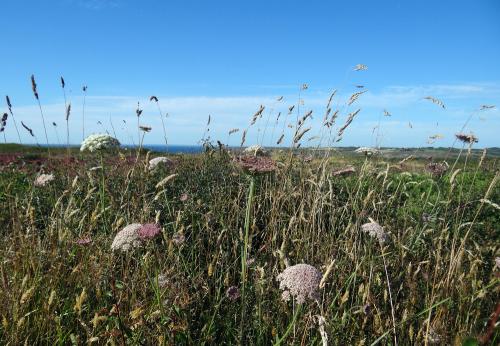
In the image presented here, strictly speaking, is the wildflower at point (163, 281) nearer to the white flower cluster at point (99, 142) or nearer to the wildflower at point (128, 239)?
the wildflower at point (128, 239)

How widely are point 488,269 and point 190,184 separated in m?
3.12

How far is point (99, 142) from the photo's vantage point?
401 centimetres

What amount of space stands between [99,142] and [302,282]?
2.81 meters

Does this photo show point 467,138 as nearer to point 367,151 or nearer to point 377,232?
point 367,151

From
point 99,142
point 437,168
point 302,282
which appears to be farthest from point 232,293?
point 437,168

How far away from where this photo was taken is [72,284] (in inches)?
106

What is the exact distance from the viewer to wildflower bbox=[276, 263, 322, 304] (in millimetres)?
1904

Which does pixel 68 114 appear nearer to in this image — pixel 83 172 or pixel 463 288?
pixel 83 172

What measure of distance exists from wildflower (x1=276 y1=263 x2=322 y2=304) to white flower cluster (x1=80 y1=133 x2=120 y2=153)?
264 centimetres

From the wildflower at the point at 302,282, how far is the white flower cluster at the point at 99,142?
8.68ft

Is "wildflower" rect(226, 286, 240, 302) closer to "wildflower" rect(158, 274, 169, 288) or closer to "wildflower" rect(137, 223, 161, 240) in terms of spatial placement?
"wildflower" rect(158, 274, 169, 288)

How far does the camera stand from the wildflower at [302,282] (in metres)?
1.90

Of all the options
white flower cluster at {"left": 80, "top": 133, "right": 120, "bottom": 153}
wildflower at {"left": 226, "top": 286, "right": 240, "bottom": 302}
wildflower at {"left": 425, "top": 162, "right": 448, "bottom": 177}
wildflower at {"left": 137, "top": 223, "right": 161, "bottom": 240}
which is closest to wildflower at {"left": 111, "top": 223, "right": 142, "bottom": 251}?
wildflower at {"left": 137, "top": 223, "right": 161, "bottom": 240}

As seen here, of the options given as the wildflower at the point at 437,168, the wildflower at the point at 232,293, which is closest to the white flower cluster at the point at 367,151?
the wildflower at the point at 437,168
